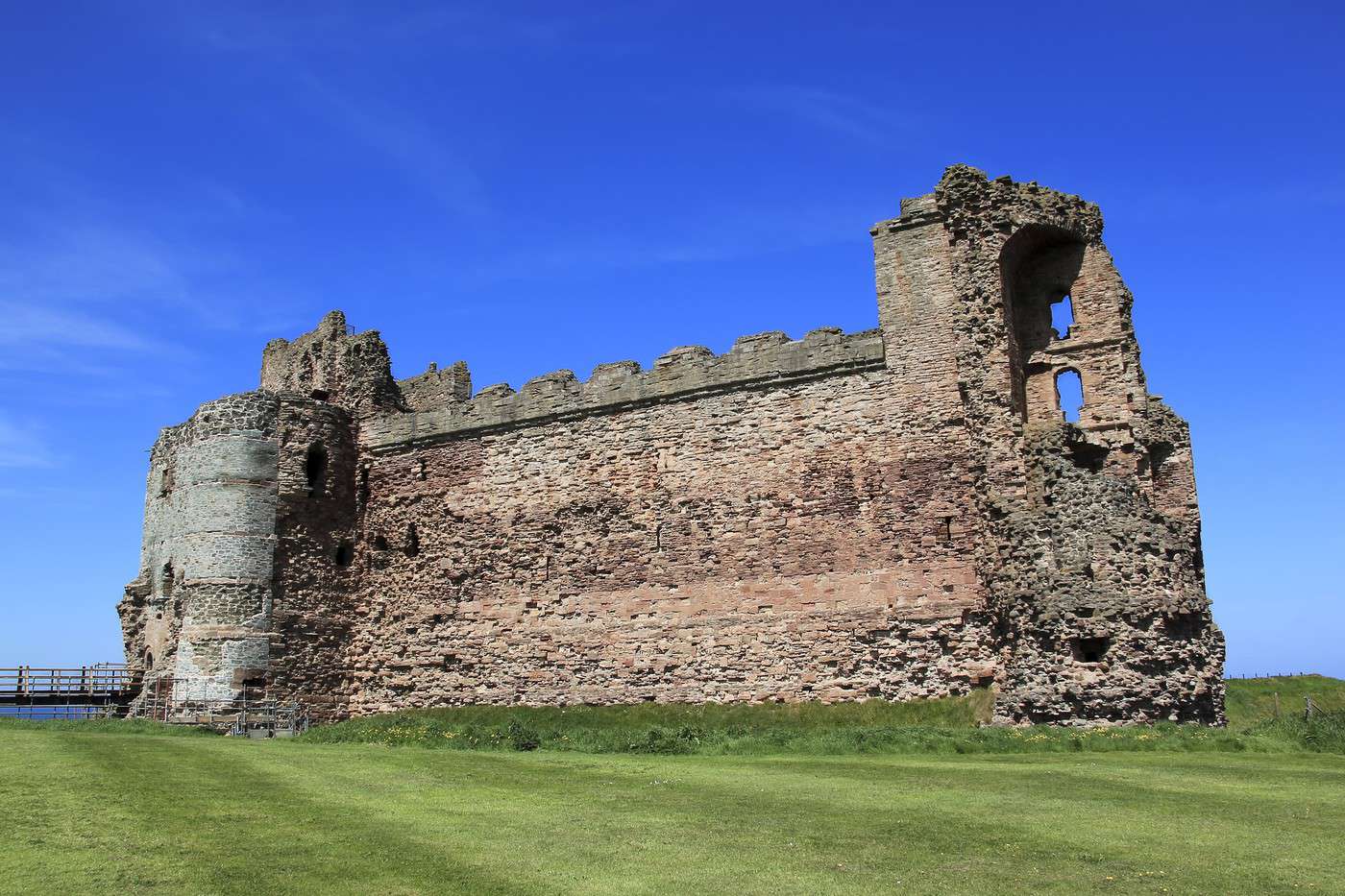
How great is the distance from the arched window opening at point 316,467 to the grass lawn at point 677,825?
12.3 metres

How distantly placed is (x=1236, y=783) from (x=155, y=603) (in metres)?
24.3

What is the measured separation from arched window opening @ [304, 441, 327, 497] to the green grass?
10.3m

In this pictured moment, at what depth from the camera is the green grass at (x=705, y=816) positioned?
29.6ft

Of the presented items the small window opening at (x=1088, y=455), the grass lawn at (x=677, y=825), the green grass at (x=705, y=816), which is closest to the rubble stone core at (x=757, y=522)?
the small window opening at (x=1088, y=455)

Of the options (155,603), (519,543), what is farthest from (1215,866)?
(155,603)

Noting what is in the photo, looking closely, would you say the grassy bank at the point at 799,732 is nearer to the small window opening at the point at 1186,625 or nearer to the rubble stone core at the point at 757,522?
the rubble stone core at the point at 757,522

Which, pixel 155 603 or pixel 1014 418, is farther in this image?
pixel 155 603

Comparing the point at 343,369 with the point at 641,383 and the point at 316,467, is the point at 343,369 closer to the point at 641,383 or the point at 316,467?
the point at 316,467

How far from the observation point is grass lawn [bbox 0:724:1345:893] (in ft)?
29.4

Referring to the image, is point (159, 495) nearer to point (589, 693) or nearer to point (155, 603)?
point (155, 603)

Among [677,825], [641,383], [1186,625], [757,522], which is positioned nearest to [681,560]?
[757,522]

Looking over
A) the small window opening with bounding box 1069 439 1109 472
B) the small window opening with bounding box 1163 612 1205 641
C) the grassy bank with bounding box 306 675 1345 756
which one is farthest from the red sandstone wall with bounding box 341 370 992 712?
the small window opening with bounding box 1163 612 1205 641

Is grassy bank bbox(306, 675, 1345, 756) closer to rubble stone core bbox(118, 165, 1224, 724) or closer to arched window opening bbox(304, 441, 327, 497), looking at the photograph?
rubble stone core bbox(118, 165, 1224, 724)

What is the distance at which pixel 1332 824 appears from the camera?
10.6 meters
